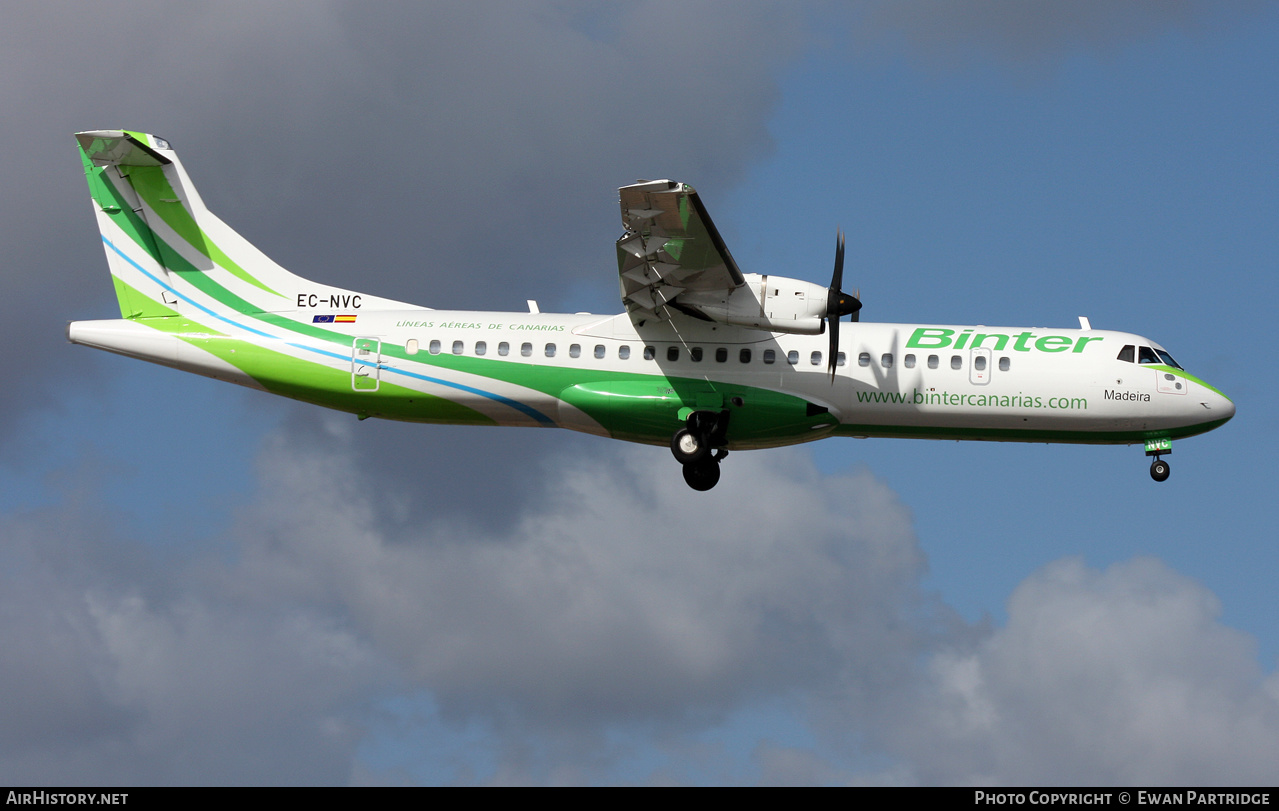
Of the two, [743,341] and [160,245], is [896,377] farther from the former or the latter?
[160,245]

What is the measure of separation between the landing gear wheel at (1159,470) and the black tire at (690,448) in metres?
8.55

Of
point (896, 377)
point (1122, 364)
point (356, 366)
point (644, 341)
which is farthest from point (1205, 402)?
point (356, 366)

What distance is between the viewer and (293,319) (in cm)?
2775

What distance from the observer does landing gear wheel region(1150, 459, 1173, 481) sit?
26875 mm

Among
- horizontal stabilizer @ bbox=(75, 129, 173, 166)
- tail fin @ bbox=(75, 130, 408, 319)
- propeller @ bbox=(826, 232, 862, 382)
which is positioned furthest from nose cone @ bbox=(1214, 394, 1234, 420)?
horizontal stabilizer @ bbox=(75, 129, 173, 166)

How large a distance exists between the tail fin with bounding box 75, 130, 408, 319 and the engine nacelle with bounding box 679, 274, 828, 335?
7.09 m

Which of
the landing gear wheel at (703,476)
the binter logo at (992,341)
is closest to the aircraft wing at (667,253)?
the landing gear wheel at (703,476)

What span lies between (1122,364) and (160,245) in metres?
19.2

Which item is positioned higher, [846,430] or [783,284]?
[783,284]

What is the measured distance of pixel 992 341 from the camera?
88.3 ft

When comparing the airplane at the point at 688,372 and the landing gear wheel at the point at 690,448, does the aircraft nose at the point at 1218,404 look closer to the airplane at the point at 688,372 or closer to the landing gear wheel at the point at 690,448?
the airplane at the point at 688,372

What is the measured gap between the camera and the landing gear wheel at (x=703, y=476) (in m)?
27.2

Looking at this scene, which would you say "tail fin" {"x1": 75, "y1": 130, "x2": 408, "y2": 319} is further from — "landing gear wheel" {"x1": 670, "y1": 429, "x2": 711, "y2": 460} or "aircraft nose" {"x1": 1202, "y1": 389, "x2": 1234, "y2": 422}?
"aircraft nose" {"x1": 1202, "y1": 389, "x2": 1234, "y2": 422}
